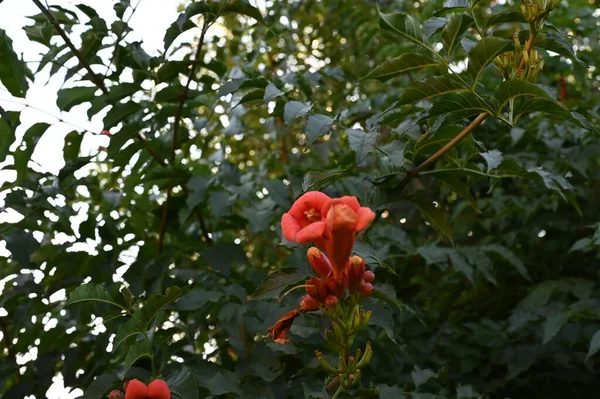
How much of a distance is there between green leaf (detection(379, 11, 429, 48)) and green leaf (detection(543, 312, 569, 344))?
900mm

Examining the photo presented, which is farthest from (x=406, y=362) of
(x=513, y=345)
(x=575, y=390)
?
(x=575, y=390)

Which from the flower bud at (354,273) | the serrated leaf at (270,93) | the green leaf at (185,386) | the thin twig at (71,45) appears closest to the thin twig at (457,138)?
the serrated leaf at (270,93)

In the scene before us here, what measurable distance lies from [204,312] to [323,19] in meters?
2.81

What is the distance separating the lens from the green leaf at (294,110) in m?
1.65

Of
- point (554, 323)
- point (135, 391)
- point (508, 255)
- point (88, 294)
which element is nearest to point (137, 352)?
point (135, 391)

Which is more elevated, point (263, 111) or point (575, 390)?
point (263, 111)

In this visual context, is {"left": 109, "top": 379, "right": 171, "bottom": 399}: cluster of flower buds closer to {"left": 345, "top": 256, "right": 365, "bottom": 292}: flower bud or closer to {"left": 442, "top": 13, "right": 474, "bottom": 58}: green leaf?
{"left": 345, "top": 256, "right": 365, "bottom": 292}: flower bud

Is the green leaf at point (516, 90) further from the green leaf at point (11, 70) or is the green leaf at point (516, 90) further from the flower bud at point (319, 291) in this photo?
the green leaf at point (11, 70)

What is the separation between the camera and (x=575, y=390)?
2273mm

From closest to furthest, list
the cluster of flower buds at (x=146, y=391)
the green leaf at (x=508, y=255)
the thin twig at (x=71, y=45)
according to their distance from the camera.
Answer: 1. the cluster of flower buds at (x=146, y=391)
2. the thin twig at (x=71, y=45)
3. the green leaf at (x=508, y=255)

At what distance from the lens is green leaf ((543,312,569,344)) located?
6.22 ft

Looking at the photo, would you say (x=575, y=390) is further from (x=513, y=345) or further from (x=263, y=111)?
(x=263, y=111)

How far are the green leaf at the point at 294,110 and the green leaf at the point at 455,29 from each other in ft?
1.23

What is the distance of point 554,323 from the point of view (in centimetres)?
194
